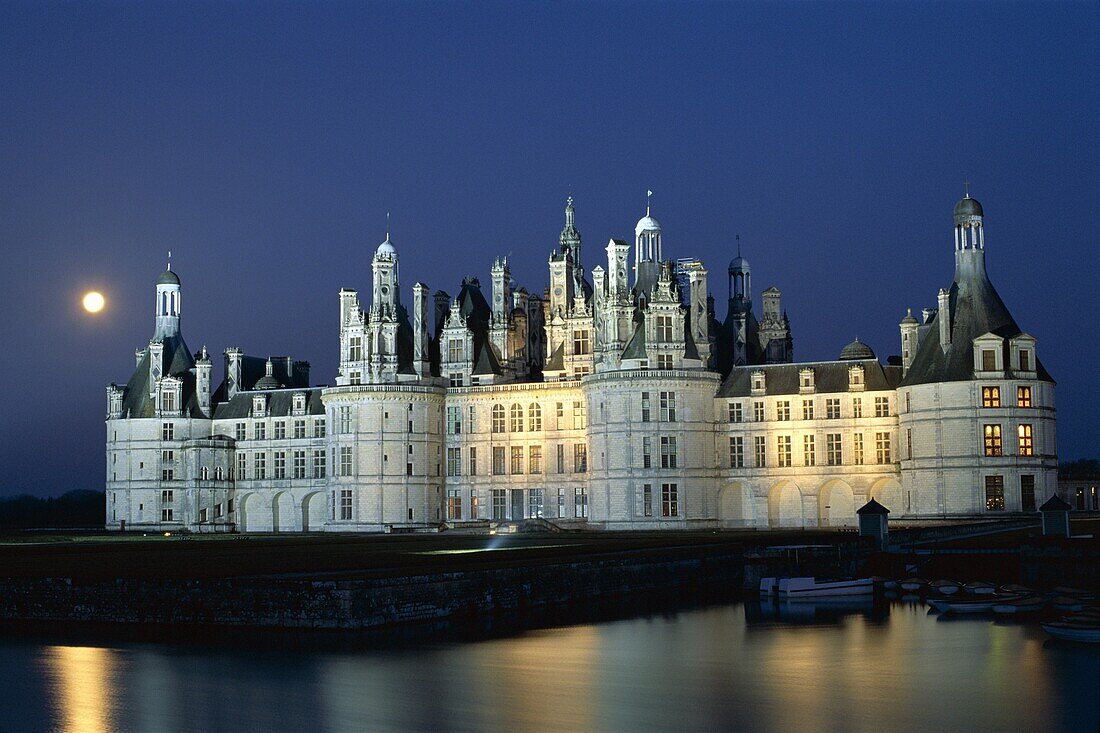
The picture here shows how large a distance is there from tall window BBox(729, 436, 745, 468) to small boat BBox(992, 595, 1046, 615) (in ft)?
118

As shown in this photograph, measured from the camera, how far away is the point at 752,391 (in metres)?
79.9

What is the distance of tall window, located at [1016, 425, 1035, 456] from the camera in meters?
71.7

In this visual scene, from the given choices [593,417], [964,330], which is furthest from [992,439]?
[593,417]

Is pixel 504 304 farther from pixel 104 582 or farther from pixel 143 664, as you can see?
pixel 143 664

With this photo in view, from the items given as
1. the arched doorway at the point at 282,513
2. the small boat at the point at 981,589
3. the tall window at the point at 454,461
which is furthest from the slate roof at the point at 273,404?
the small boat at the point at 981,589

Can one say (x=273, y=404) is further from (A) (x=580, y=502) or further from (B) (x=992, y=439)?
(B) (x=992, y=439)

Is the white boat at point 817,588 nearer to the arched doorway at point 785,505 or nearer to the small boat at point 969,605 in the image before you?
the small boat at point 969,605

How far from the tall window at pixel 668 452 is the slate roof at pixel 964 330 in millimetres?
12397

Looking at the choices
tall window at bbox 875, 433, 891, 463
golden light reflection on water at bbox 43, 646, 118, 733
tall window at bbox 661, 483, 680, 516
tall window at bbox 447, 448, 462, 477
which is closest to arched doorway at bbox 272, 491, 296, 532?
tall window at bbox 447, 448, 462, 477

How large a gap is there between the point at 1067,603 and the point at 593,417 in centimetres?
4054

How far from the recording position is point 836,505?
79.9 meters

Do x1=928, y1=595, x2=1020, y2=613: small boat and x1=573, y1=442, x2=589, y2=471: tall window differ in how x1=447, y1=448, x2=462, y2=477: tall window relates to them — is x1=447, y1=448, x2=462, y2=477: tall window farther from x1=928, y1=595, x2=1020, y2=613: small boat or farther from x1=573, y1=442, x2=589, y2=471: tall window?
x1=928, y1=595, x2=1020, y2=613: small boat

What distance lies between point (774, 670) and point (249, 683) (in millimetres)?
11674

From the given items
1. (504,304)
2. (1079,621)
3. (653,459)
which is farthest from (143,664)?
(504,304)
